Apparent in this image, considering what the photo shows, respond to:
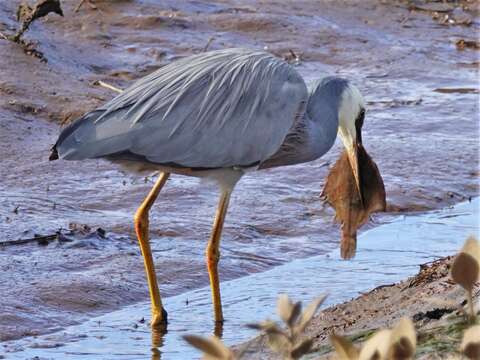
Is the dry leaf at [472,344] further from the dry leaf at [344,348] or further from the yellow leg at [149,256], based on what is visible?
the yellow leg at [149,256]

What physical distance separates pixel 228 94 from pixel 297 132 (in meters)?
0.39

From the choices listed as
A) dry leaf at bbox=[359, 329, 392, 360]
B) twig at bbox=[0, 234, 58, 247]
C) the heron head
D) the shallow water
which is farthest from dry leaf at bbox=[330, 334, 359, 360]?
twig at bbox=[0, 234, 58, 247]

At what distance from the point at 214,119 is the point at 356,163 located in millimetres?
857

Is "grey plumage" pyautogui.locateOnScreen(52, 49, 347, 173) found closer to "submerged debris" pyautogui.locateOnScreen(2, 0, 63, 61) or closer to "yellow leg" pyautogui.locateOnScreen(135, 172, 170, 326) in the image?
"yellow leg" pyautogui.locateOnScreen(135, 172, 170, 326)

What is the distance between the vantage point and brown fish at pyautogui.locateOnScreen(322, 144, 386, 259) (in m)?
5.70

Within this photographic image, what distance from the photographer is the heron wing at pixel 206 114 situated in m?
5.29

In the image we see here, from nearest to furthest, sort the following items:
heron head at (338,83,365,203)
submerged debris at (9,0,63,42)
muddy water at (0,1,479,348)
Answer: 1. heron head at (338,83,365,203)
2. muddy water at (0,1,479,348)
3. submerged debris at (9,0,63,42)

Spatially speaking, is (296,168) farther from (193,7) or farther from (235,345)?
(193,7)

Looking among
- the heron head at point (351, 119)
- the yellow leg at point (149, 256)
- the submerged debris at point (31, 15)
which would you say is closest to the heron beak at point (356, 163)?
the heron head at point (351, 119)

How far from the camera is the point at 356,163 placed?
5.97 metres

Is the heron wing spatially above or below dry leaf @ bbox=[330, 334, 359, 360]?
below

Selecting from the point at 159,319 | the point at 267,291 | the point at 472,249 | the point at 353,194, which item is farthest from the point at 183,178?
the point at 472,249

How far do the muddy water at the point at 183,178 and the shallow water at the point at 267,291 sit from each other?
0.14 meters

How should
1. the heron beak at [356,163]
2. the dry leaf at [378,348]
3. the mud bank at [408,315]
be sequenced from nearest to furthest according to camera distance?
the dry leaf at [378,348] < the mud bank at [408,315] < the heron beak at [356,163]
